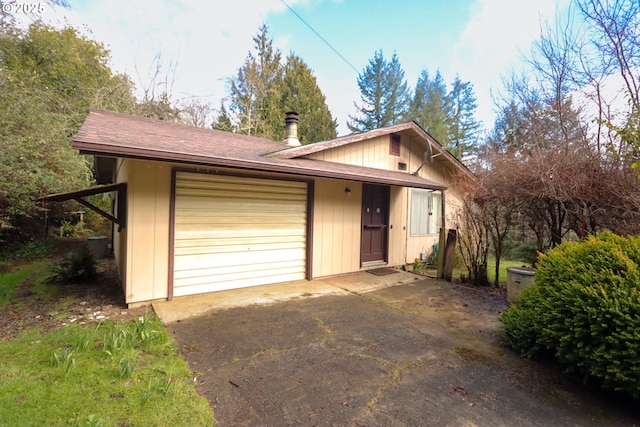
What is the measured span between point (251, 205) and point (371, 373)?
3.58 metres

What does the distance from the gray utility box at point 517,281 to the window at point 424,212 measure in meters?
3.40

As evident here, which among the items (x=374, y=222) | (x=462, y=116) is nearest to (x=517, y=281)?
(x=374, y=222)

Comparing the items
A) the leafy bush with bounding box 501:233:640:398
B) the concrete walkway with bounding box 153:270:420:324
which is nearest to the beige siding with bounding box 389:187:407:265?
the concrete walkway with bounding box 153:270:420:324

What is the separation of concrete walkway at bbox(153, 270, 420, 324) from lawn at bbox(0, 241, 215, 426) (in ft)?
1.84

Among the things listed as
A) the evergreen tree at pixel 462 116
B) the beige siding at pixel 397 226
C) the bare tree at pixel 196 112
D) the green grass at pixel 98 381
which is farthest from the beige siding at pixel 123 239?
the evergreen tree at pixel 462 116

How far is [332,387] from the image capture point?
2.46 meters

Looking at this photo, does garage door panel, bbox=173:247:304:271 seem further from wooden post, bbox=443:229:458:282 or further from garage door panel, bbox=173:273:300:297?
wooden post, bbox=443:229:458:282

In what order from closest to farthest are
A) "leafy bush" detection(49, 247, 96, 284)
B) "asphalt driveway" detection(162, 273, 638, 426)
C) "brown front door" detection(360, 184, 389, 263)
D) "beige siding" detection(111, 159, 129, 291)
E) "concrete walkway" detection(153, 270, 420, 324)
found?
"asphalt driveway" detection(162, 273, 638, 426), "concrete walkway" detection(153, 270, 420, 324), "beige siding" detection(111, 159, 129, 291), "leafy bush" detection(49, 247, 96, 284), "brown front door" detection(360, 184, 389, 263)

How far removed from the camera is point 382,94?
79.4 feet

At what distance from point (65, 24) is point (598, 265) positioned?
73.1 feet

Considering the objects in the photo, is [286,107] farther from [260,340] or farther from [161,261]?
[260,340]

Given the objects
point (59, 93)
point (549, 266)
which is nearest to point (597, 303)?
point (549, 266)

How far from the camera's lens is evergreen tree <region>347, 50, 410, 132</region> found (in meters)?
24.1

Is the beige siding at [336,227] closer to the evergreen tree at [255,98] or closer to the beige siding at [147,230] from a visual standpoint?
the beige siding at [147,230]
